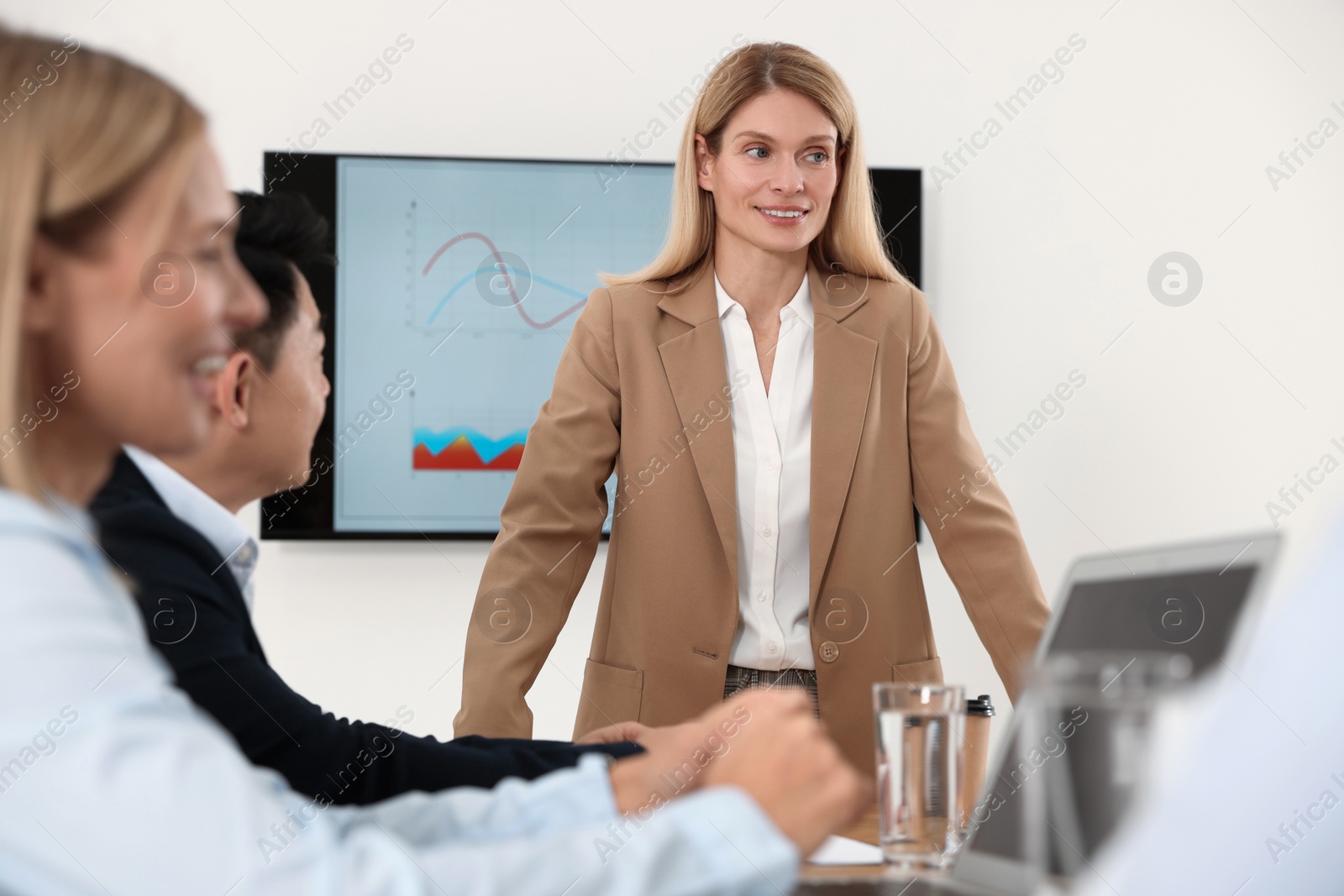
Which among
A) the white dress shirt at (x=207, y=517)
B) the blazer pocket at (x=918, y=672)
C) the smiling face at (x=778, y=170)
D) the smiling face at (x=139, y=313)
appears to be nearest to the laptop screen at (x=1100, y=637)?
the smiling face at (x=139, y=313)

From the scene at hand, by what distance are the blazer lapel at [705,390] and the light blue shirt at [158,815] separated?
1.33 m

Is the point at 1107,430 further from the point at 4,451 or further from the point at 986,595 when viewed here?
the point at 4,451

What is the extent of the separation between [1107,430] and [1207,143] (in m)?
0.87

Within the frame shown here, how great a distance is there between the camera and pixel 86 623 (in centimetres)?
58

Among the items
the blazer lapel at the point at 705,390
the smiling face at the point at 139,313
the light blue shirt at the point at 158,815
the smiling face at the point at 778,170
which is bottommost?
the light blue shirt at the point at 158,815

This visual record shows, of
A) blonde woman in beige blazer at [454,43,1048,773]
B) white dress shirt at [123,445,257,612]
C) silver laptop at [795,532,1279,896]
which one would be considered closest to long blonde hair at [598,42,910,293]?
blonde woman in beige blazer at [454,43,1048,773]

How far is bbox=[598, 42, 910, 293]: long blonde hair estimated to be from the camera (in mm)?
2100

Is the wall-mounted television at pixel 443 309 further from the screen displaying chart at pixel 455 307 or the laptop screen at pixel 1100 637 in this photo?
the laptop screen at pixel 1100 637

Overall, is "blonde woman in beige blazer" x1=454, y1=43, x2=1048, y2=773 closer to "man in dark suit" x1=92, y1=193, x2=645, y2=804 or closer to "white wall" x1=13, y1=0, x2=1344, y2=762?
"man in dark suit" x1=92, y1=193, x2=645, y2=804

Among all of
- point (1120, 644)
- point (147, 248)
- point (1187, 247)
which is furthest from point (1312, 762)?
point (1187, 247)

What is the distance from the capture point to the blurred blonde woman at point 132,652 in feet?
1.82

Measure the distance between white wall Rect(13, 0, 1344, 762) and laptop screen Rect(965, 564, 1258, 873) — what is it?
221 centimetres

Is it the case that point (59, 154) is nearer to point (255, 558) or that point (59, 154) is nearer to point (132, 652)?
point (132, 652)

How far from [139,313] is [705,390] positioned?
1354mm
